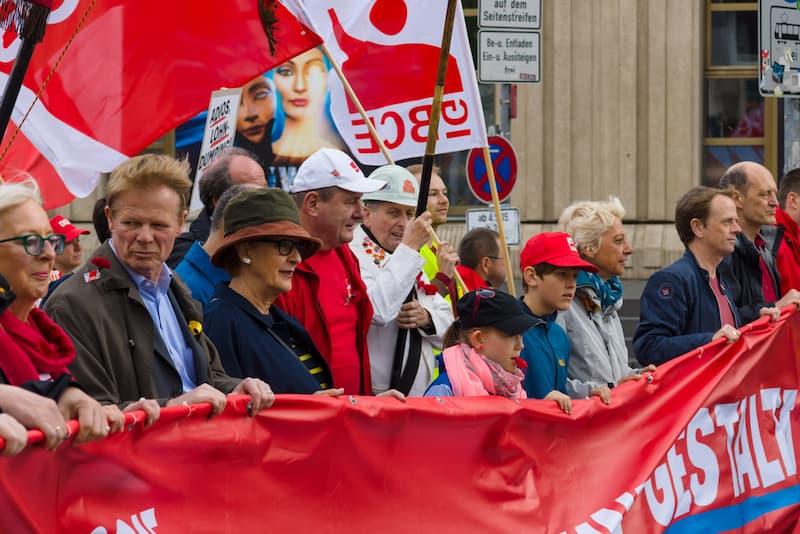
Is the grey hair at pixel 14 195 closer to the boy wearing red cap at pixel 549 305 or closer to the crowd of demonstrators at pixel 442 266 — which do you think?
the boy wearing red cap at pixel 549 305

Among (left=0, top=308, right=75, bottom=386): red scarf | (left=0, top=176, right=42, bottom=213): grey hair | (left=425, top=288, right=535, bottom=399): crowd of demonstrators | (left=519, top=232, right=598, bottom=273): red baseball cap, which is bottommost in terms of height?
(left=425, top=288, right=535, bottom=399): crowd of demonstrators

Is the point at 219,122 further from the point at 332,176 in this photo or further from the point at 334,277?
the point at 334,277

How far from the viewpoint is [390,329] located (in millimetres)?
5938

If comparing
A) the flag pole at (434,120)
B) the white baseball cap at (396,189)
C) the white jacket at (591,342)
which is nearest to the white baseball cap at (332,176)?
the white baseball cap at (396,189)

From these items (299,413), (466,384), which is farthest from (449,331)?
(299,413)

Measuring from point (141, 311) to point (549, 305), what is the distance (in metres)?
2.20

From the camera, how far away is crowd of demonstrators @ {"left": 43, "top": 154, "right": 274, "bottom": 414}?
411cm

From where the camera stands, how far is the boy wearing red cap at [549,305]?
568 centimetres

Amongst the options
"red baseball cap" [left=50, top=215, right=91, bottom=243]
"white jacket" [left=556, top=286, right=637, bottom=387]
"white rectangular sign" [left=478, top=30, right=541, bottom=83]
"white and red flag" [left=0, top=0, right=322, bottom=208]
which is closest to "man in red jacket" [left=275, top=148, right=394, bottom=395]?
"white and red flag" [left=0, top=0, right=322, bottom=208]

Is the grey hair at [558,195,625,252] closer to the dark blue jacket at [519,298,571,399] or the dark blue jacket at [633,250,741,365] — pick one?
the dark blue jacket at [633,250,741,365]

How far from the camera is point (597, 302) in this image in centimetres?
635

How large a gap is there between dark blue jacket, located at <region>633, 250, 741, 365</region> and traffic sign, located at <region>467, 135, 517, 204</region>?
5.57 metres

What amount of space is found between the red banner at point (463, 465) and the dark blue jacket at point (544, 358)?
0.36 metres

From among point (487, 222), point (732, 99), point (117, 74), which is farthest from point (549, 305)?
point (732, 99)
